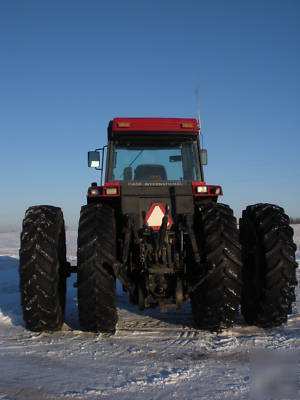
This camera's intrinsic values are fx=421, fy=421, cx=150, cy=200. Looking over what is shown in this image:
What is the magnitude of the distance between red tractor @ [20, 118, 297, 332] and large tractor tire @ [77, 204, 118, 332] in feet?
0.04

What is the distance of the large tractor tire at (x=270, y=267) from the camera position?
15.6ft

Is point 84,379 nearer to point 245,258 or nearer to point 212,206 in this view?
point 212,206

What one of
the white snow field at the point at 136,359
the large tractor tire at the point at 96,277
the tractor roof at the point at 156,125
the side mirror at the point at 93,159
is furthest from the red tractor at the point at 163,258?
the tractor roof at the point at 156,125

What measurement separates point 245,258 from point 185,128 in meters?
1.90

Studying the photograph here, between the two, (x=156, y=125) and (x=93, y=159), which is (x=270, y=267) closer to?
(x=156, y=125)

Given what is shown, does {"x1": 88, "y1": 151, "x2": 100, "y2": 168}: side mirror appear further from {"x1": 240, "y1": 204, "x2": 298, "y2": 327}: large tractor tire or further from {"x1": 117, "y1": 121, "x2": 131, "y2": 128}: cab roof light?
{"x1": 240, "y1": 204, "x2": 298, "y2": 327}: large tractor tire

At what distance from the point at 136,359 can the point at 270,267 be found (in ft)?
6.18

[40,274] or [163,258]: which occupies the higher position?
[163,258]

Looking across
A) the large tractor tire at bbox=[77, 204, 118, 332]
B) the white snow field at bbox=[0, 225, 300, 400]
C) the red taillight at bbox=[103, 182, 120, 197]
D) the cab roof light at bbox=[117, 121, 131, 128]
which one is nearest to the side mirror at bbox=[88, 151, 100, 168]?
the cab roof light at bbox=[117, 121, 131, 128]

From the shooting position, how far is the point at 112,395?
115 inches

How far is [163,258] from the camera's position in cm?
468

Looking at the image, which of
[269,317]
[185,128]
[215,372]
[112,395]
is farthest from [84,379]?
[185,128]

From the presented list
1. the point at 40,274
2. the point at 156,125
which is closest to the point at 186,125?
the point at 156,125

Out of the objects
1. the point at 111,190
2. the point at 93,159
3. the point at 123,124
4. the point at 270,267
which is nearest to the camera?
the point at 270,267
